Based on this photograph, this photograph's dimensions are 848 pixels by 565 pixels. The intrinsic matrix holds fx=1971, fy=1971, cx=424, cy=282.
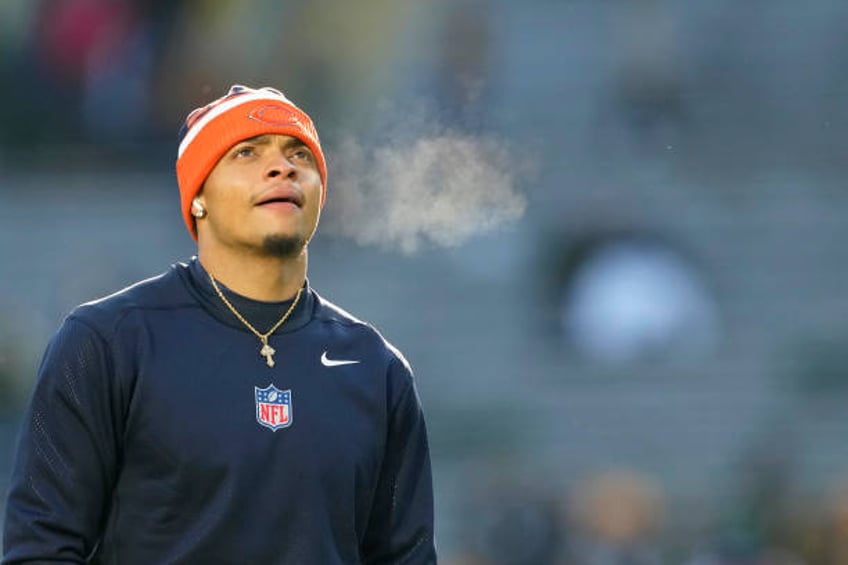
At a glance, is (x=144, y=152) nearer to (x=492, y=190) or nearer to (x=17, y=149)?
(x=17, y=149)

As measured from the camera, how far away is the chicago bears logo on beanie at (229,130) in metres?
3.49

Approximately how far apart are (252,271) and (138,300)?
208 mm

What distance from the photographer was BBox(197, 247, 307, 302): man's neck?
3494mm

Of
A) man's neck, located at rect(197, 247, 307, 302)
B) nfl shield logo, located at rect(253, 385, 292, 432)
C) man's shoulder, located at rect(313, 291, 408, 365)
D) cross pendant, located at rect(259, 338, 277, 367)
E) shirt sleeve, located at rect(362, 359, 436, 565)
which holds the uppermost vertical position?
man's neck, located at rect(197, 247, 307, 302)

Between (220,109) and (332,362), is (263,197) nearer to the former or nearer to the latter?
(220,109)

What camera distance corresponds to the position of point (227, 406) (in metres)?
3.39

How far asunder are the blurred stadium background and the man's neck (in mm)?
6232

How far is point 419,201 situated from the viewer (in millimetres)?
9328

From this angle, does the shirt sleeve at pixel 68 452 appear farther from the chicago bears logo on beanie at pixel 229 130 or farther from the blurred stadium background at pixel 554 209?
the blurred stadium background at pixel 554 209

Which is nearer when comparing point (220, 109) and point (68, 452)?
point (68, 452)

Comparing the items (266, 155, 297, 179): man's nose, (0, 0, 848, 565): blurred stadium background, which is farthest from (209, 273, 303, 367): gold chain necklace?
(0, 0, 848, 565): blurred stadium background

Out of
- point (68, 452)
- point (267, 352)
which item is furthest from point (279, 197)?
point (68, 452)

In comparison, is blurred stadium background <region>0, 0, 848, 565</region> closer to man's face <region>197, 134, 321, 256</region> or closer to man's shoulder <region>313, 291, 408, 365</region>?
man's shoulder <region>313, 291, 408, 365</region>

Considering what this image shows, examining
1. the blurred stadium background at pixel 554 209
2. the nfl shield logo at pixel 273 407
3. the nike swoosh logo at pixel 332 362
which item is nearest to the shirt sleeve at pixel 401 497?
the nike swoosh logo at pixel 332 362
